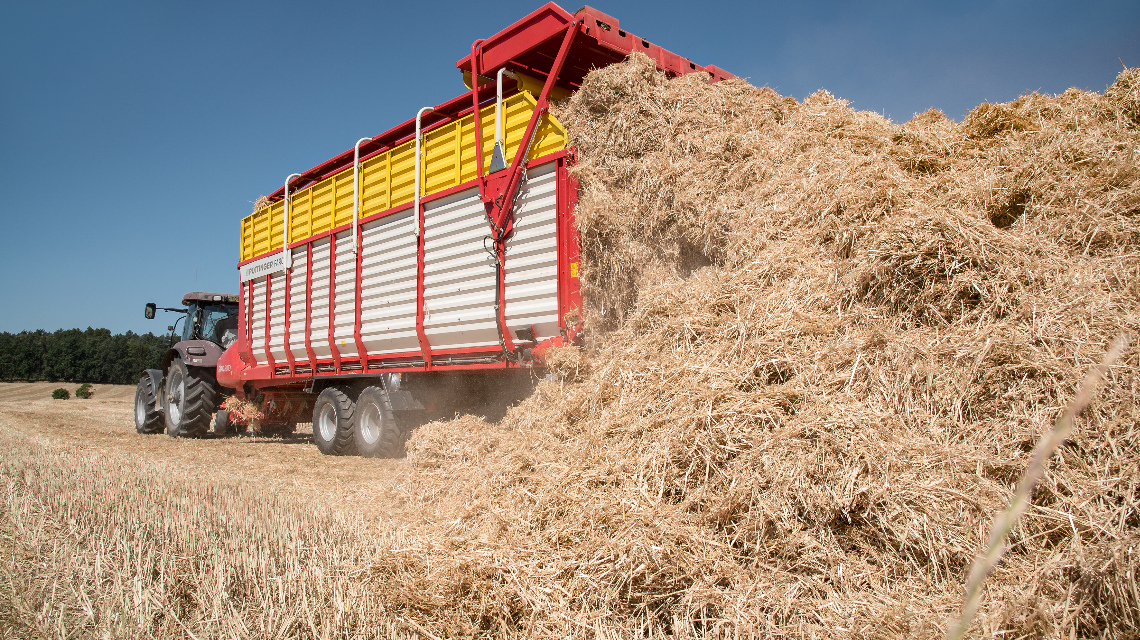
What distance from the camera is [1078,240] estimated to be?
3.03 m

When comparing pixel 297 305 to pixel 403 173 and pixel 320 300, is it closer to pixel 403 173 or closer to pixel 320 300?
pixel 320 300

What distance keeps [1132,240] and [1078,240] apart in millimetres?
190

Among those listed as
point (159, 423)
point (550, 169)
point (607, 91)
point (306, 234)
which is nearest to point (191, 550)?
point (550, 169)

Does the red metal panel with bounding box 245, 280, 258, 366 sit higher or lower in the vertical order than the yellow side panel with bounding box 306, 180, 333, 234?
lower

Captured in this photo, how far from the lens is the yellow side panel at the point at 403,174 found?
18.4 ft

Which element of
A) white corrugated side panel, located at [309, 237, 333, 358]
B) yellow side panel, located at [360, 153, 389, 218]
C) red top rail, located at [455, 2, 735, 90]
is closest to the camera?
red top rail, located at [455, 2, 735, 90]

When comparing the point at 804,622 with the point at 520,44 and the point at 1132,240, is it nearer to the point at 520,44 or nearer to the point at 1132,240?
the point at 1132,240

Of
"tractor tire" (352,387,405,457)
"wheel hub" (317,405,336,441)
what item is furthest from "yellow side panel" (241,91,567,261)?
"wheel hub" (317,405,336,441)

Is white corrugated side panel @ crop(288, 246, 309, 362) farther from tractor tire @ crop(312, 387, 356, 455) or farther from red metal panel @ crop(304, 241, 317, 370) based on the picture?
tractor tire @ crop(312, 387, 356, 455)

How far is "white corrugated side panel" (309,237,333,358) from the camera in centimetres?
816

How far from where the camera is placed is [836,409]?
2721mm

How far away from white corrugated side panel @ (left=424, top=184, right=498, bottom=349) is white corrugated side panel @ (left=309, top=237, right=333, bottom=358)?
2228 millimetres

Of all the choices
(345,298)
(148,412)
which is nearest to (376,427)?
(345,298)

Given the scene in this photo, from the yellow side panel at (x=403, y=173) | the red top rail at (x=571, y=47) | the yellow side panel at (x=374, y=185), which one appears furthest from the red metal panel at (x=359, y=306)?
the red top rail at (x=571, y=47)
